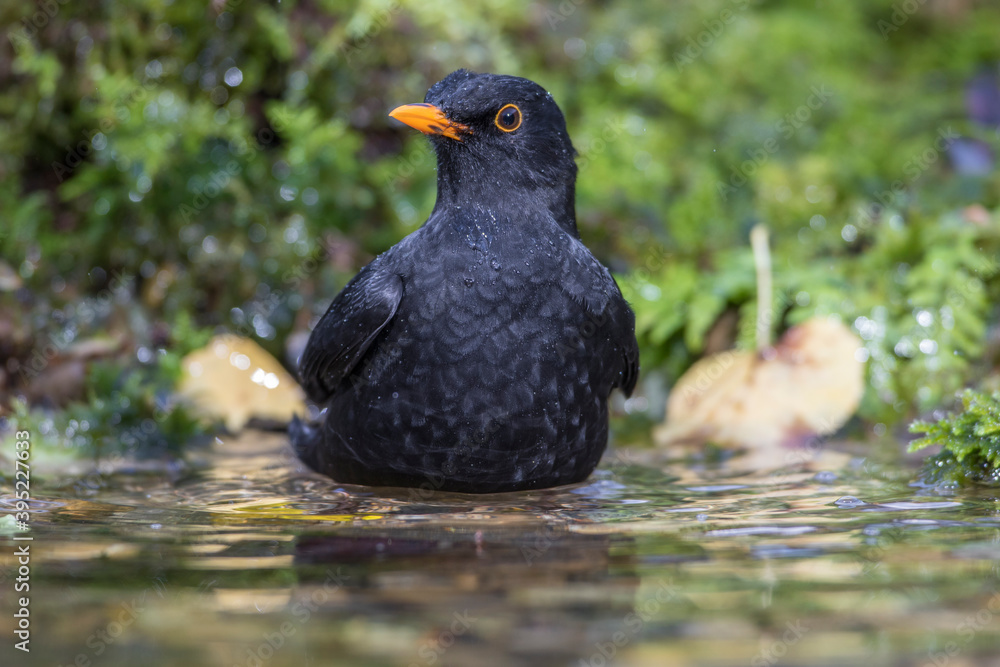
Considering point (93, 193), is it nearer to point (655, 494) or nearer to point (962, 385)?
point (655, 494)

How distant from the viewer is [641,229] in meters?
6.84

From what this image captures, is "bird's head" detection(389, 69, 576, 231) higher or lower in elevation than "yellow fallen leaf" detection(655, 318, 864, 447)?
higher

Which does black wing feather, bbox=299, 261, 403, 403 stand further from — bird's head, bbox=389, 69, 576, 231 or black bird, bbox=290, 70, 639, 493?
→ bird's head, bbox=389, 69, 576, 231

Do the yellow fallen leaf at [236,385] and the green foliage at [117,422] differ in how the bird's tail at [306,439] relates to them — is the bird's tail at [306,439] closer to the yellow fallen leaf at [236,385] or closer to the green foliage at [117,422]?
the green foliage at [117,422]

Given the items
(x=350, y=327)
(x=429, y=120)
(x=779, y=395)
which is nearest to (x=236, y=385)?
(x=350, y=327)

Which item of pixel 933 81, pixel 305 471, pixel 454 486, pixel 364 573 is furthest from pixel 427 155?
pixel 933 81

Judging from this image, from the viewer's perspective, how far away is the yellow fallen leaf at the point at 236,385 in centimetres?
571

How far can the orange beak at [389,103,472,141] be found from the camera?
3.89m

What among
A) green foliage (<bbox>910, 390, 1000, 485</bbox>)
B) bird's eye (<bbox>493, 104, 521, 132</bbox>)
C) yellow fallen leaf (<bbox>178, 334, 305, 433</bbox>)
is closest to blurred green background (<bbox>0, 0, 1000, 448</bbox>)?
yellow fallen leaf (<bbox>178, 334, 305, 433</bbox>)

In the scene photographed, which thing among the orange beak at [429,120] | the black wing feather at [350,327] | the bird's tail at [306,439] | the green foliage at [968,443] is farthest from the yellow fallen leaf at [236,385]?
the green foliage at [968,443]

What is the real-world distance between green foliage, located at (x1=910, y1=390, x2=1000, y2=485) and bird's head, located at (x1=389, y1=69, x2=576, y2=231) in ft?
5.97

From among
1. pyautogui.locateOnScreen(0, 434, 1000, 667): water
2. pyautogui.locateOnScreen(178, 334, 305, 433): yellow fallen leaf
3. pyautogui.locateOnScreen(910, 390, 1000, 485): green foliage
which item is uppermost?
pyautogui.locateOnScreen(178, 334, 305, 433): yellow fallen leaf

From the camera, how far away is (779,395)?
5371 mm

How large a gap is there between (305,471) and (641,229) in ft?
10.4
